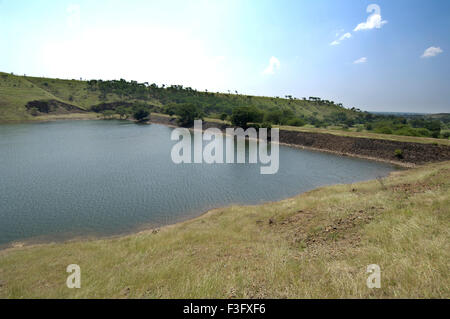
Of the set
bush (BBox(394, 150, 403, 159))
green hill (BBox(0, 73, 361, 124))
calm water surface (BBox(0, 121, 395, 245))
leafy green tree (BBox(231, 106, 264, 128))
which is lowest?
calm water surface (BBox(0, 121, 395, 245))

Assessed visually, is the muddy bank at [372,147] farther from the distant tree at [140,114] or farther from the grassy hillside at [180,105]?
the distant tree at [140,114]

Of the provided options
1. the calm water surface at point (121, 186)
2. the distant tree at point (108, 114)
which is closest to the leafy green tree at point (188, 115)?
the calm water surface at point (121, 186)

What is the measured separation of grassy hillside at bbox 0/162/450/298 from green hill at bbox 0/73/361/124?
6646 centimetres

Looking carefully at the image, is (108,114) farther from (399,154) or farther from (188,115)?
(399,154)

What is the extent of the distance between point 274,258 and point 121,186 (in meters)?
20.3

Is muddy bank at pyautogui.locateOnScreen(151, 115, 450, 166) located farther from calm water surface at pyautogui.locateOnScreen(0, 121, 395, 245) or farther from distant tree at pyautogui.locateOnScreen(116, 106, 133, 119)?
distant tree at pyautogui.locateOnScreen(116, 106, 133, 119)

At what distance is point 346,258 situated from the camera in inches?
307

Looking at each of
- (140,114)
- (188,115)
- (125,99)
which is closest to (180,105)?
(188,115)

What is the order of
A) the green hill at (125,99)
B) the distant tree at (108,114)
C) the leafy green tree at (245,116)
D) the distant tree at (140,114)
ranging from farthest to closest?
the distant tree at (108,114), the distant tree at (140,114), the green hill at (125,99), the leafy green tree at (245,116)

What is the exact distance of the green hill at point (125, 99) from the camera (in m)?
94.6

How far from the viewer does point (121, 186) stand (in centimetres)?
2345

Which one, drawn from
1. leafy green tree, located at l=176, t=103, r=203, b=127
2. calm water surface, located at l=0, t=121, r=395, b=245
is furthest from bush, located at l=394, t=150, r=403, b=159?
leafy green tree, located at l=176, t=103, r=203, b=127

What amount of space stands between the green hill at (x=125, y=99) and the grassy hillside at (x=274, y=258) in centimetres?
6646

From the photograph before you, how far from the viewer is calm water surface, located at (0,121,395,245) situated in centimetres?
1630
